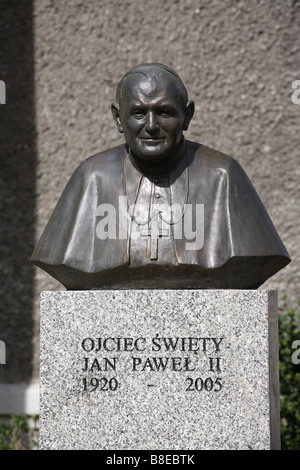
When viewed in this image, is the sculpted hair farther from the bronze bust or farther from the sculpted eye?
the sculpted eye

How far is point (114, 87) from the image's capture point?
25.7ft

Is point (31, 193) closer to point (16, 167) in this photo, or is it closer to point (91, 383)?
point (16, 167)

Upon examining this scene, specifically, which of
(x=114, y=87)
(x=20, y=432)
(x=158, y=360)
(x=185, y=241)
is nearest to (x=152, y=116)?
(x=185, y=241)

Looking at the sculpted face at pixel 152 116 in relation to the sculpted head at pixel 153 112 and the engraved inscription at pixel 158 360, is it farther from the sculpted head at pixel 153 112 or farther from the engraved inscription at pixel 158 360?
the engraved inscription at pixel 158 360

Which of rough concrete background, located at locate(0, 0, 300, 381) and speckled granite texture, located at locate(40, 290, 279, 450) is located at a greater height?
rough concrete background, located at locate(0, 0, 300, 381)

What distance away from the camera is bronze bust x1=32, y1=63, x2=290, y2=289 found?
4.26 meters

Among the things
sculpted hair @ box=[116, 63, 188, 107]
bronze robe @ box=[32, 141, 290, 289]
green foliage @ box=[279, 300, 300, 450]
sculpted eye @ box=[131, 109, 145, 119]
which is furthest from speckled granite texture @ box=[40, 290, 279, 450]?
green foliage @ box=[279, 300, 300, 450]

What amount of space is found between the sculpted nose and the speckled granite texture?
0.84 meters

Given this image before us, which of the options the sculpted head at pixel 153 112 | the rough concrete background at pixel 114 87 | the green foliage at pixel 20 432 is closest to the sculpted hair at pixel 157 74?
the sculpted head at pixel 153 112

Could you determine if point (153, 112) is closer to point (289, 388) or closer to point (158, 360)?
point (158, 360)

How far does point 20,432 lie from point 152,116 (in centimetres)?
411

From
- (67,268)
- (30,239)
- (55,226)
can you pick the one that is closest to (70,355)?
(67,268)

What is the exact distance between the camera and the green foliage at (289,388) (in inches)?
261

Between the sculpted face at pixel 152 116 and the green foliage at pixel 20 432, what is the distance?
3817 mm
